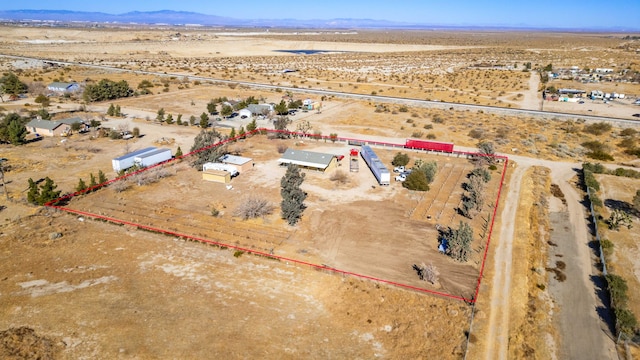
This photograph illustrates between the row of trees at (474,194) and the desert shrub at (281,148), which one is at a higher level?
the desert shrub at (281,148)

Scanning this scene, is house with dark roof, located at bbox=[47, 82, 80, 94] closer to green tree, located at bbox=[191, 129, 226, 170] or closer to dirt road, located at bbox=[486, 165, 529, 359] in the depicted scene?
green tree, located at bbox=[191, 129, 226, 170]

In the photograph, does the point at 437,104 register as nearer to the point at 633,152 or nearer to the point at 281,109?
the point at 281,109

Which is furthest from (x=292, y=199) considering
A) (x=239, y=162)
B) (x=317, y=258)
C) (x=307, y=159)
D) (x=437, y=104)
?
(x=437, y=104)

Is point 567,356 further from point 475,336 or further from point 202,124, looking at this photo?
point 202,124

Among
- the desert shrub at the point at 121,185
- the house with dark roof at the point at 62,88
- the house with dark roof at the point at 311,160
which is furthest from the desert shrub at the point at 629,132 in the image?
the house with dark roof at the point at 62,88

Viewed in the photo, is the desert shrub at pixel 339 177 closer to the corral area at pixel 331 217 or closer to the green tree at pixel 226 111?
the corral area at pixel 331 217

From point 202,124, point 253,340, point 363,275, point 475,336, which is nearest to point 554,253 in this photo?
point 475,336
